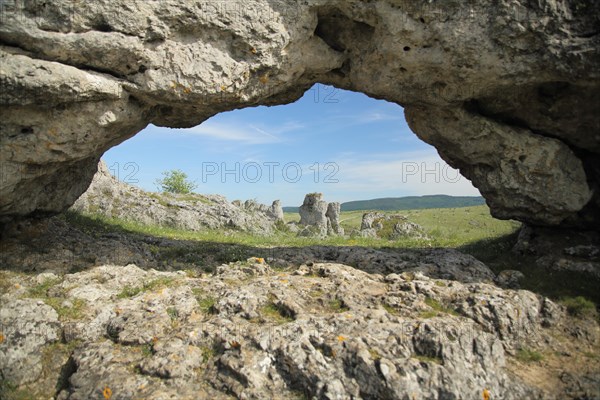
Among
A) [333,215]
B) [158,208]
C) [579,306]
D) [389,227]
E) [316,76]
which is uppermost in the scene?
[316,76]

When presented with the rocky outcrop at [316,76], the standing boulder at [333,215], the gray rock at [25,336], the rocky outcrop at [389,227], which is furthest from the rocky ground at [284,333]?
the standing boulder at [333,215]

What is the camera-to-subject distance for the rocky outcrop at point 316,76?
13148 millimetres

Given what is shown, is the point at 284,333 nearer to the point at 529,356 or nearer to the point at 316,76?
the point at 529,356

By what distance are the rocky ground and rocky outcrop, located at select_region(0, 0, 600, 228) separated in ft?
15.6

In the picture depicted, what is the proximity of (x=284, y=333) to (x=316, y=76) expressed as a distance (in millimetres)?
11132

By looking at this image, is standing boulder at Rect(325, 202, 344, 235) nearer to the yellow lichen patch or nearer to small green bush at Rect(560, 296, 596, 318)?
small green bush at Rect(560, 296, 596, 318)

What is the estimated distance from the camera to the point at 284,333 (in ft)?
38.7

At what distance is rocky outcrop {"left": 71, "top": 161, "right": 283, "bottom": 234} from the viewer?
31031 mm

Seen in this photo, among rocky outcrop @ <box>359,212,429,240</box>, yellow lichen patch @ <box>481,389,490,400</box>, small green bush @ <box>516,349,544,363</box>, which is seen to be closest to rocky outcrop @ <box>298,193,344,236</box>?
rocky outcrop @ <box>359,212,429,240</box>

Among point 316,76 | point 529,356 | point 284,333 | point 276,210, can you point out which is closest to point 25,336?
point 284,333

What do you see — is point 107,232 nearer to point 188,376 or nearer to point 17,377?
point 17,377

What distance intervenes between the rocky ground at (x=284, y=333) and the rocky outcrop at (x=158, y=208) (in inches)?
575

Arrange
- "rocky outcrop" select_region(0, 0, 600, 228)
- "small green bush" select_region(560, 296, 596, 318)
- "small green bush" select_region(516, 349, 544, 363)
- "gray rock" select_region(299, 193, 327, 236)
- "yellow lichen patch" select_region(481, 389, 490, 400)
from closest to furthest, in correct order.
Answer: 1. "yellow lichen patch" select_region(481, 389, 490, 400)
2. "small green bush" select_region(516, 349, 544, 363)
3. "rocky outcrop" select_region(0, 0, 600, 228)
4. "small green bush" select_region(560, 296, 596, 318)
5. "gray rock" select_region(299, 193, 327, 236)

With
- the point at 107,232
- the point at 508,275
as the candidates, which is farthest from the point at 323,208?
the point at 508,275
